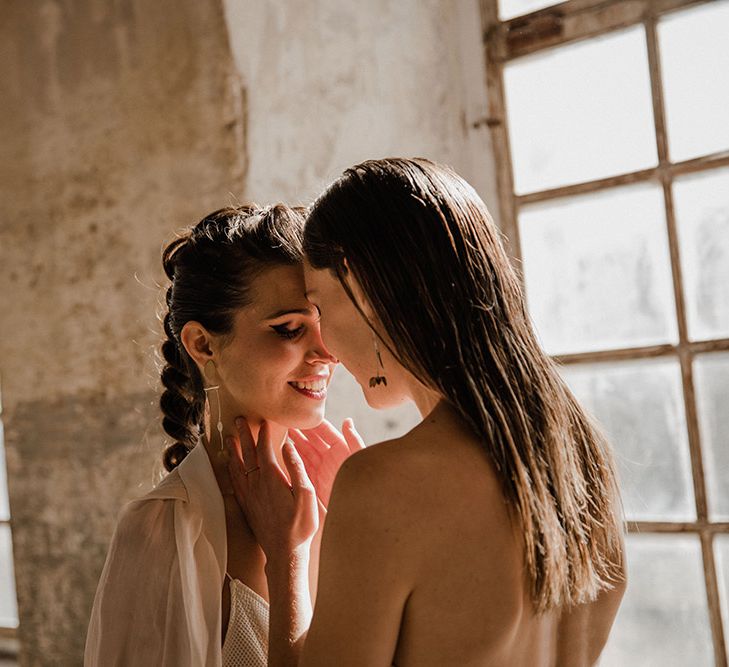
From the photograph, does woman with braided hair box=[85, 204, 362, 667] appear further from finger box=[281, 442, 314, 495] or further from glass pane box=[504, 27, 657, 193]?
glass pane box=[504, 27, 657, 193]

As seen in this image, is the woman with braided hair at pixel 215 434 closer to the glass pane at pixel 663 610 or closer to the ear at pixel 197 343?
the ear at pixel 197 343

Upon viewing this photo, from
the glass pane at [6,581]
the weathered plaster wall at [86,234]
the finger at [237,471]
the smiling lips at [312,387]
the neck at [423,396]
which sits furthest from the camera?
the glass pane at [6,581]

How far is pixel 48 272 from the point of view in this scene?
2.74m

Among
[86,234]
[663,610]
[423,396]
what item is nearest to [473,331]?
[423,396]

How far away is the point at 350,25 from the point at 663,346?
50.0 inches

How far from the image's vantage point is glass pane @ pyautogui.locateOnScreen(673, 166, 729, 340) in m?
2.21

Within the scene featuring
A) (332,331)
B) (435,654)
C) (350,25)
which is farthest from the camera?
(350,25)

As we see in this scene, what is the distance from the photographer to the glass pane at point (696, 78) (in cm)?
219

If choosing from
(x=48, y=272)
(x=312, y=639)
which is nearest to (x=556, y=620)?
(x=312, y=639)

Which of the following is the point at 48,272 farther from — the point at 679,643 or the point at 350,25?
the point at 679,643

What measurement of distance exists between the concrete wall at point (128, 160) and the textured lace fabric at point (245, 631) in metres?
0.94

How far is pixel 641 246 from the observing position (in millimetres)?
2350

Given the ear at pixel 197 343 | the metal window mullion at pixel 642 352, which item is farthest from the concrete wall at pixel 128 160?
the ear at pixel 197 343

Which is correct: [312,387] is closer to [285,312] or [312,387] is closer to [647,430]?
[285,312]
